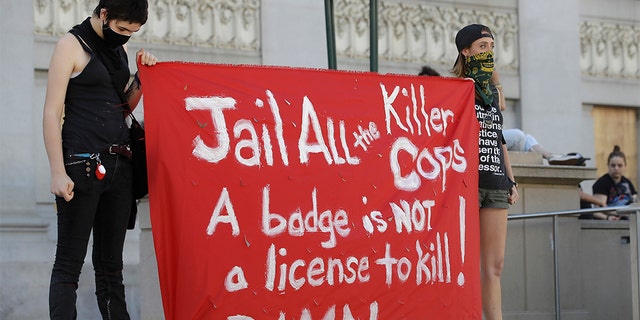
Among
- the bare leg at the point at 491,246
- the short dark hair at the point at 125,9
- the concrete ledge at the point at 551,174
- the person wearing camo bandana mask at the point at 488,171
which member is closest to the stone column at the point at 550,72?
the concrete ledge at the point at 551,174

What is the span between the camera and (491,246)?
23.1 ft

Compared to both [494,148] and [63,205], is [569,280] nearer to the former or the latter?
[494,148]

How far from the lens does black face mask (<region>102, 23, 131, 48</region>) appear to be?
229 inches

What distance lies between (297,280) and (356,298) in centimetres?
36

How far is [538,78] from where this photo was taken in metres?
16.8

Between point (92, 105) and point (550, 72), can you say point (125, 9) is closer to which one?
point (92, 105)

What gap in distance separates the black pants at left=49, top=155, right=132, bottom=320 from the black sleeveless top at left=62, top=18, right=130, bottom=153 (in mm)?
89

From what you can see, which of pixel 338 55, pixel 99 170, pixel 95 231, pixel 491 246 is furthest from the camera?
pixel 338 55

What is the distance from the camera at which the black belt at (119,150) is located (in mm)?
5805

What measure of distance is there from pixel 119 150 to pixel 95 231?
15.9 inches

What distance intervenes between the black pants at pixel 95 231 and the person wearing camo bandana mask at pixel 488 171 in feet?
6.91

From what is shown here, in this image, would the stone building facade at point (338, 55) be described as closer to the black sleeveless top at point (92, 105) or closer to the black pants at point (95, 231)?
the black pants at point (95, 231)

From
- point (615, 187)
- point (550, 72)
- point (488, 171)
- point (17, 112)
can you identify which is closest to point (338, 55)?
point (550, 72)

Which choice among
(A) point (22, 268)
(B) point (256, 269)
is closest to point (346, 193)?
(B) point (256, 269)
